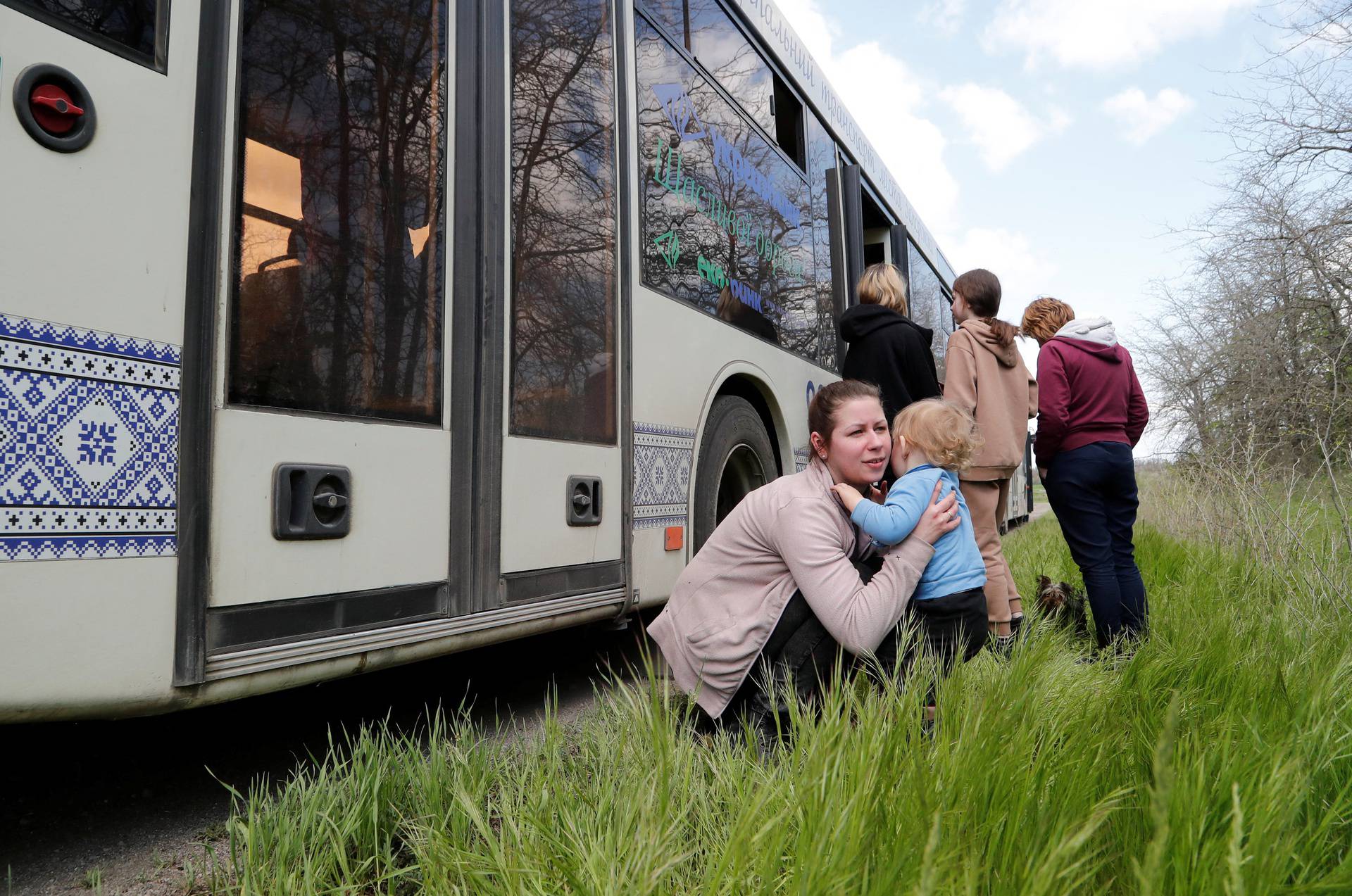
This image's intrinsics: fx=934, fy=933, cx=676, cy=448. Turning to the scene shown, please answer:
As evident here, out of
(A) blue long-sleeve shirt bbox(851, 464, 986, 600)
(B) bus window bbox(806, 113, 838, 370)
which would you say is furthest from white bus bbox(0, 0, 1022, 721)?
(B) bus window bbox(806, 113, 838, 370)

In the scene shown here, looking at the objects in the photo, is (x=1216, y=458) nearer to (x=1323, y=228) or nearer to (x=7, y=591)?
(x=1323, y=228)

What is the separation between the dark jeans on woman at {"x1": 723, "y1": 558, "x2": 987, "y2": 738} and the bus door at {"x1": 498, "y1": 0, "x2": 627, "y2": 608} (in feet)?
2.65

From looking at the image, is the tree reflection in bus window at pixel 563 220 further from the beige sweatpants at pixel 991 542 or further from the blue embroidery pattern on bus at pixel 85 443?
the beige sweatpants at pixel 991 542

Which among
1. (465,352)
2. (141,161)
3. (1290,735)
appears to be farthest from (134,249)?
(1290,735)

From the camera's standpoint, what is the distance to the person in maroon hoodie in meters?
3.93

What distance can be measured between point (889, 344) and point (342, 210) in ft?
9.38

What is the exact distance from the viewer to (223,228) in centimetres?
209

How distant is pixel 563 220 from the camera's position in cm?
328

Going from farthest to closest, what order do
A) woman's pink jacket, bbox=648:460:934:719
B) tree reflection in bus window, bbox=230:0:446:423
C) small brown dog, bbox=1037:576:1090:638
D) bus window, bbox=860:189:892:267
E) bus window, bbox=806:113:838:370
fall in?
bus window, bbox=860:189:892:267
bus window, bbox=806:113:838:370
small brown dog, bbox=1037:576:1090:638
woman's pink jacket, bbox=648:460:934:719
tree reflection in bus window, bbox=230:0:446:423

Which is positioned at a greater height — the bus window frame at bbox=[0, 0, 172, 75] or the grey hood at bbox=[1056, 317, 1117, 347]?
the bus window frame at bbox=[0, 0, 172, 75]

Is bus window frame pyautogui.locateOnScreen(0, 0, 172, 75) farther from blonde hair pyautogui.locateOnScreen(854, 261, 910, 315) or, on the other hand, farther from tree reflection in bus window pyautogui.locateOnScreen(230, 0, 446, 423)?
blonde hair pyautogui.locateOnScreen(854, 261, 910, 315)

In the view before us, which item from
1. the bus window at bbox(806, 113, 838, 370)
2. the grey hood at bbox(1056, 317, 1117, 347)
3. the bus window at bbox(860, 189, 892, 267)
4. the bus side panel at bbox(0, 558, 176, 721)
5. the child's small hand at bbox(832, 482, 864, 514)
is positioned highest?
the bus window at bbox(860, 189, 892, 267)

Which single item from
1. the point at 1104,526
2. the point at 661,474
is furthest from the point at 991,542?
the point at 661,474

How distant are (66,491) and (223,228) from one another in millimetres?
671
